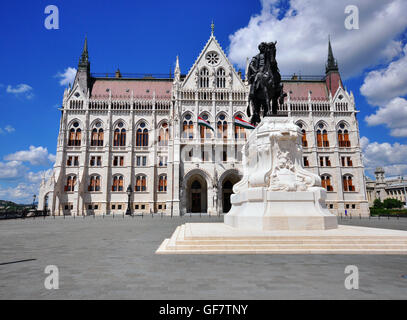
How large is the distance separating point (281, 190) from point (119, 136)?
129 feet

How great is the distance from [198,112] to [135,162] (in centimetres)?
1341

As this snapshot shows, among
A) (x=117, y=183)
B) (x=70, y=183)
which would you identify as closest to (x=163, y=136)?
(x=117, y=183)

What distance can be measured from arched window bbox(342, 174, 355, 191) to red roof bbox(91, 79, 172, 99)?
33990 millimetres

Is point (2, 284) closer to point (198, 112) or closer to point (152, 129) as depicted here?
point (198, 112)

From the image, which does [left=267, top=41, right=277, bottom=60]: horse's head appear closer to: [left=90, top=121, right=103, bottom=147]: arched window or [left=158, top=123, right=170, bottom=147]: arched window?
[left=158, top=123, right=170, bottom=147]: arched window

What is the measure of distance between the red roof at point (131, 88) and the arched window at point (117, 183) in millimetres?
14629

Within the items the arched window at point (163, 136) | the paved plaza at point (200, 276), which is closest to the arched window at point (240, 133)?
the arched window at point (163, 136)

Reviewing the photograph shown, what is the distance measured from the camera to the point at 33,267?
17.7 ft

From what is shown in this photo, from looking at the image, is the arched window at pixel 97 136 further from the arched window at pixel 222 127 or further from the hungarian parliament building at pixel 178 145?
the arched window at pixel 222 127

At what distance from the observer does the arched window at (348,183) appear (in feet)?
145

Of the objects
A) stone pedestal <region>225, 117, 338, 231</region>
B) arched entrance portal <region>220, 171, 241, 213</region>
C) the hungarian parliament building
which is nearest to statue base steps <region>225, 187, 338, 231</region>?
stone pedestal <region>225, 117, 338, 231</region>

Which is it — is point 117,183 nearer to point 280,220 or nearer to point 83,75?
point 83,75

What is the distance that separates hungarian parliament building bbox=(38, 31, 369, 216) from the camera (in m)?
39.3
